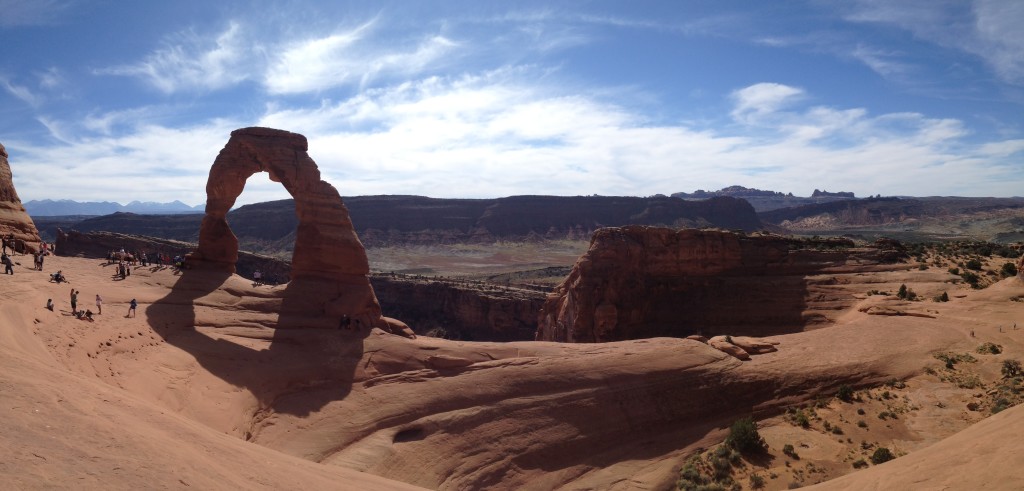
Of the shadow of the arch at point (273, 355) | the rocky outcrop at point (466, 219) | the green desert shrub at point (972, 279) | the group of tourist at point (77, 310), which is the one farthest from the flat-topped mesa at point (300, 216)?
the rocky outcrop at point (466, 219)

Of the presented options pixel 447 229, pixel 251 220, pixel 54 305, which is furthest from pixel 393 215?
pixel 54 305

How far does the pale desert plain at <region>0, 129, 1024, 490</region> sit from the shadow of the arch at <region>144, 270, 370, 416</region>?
3.1 inches

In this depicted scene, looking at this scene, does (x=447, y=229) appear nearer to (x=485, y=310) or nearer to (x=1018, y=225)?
(x=485, y=310)

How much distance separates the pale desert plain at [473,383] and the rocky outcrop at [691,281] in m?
8.02

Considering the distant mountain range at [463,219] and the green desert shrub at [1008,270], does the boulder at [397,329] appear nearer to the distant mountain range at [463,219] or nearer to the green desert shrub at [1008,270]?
the green desert shrub at [1008,270]

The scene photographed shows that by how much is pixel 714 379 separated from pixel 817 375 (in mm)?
3982

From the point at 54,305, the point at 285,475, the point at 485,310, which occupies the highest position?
the point at 54,305

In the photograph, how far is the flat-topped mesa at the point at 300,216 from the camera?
1069 inches

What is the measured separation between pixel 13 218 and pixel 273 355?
14017 millimetres

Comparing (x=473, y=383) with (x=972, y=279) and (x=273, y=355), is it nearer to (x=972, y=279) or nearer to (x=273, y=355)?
(x=273, y=355)

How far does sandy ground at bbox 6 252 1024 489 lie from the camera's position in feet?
57.2

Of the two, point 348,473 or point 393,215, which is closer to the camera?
point 348,473

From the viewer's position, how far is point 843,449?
18719 millimetres

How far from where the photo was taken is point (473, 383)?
21781mm
